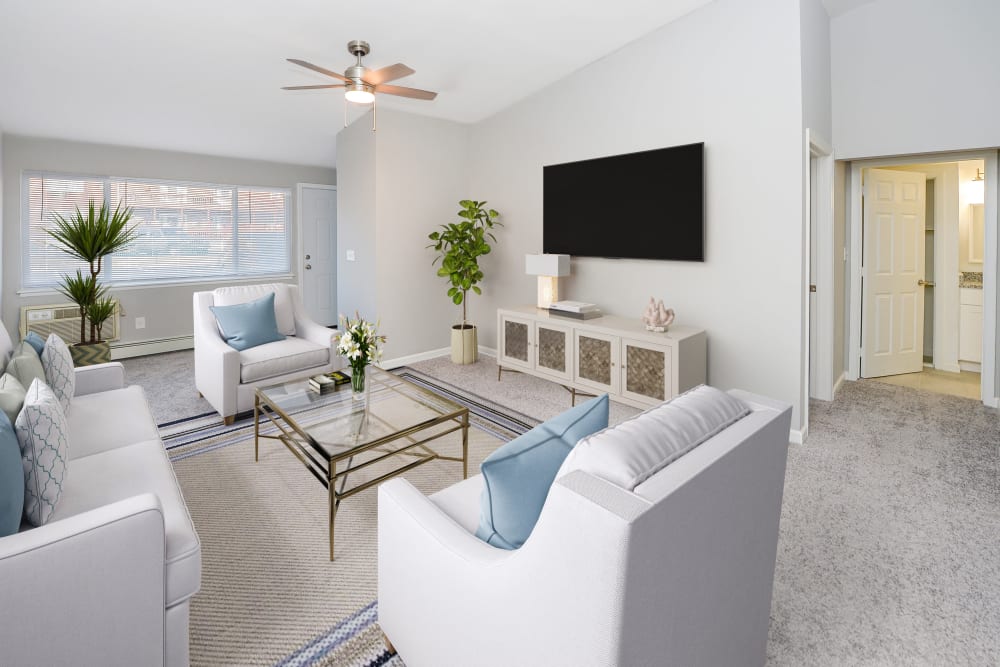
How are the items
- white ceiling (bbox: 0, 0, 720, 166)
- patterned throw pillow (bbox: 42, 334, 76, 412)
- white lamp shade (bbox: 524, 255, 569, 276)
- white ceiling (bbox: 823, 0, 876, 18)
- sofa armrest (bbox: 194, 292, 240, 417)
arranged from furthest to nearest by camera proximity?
white lamp shade (bbox: 524, 255, 569, 276)
white ceiling (bbox: 823, 0, 876, 18)
sofa armrest (bbox: 194, 292, 240, 417)
white ceiling (bbox: 0, 0, 720, 166)
patterned throw pillow (bbox: 42, 334, 76, 412)

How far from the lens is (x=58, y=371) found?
2291mm

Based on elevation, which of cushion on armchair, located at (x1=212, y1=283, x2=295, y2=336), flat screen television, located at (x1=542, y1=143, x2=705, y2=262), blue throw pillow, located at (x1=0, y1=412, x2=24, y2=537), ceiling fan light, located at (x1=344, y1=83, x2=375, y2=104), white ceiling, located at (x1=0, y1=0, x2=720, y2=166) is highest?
white ceiling, located at (x1=0, y1=0, x2=720, y2=166)

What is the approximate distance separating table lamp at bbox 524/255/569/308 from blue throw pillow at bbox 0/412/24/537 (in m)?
3.50

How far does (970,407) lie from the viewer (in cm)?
370

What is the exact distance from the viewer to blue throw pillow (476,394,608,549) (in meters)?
1.16

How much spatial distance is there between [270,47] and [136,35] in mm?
798

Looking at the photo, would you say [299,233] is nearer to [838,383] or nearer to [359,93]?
[359,93]

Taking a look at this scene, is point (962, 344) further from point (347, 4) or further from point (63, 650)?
point (63, 650)

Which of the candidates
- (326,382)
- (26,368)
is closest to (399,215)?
(326,382)

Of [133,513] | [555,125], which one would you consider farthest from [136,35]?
[133,513]

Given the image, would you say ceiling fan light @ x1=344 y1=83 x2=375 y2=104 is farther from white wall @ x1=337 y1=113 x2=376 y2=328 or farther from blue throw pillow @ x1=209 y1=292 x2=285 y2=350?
blue throw pillow @ x1=209 y1=292 x2=285 y2=350

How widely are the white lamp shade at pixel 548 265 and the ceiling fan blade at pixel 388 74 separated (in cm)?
179

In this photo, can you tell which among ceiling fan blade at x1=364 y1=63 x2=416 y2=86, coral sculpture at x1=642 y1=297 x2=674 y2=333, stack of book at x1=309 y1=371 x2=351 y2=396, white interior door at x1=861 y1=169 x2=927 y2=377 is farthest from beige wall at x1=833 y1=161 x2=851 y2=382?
stack of book at x1=309 y1=371 x2=351 y2=396

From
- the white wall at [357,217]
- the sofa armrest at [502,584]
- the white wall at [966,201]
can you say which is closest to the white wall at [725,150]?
the white wall at [357,217]
